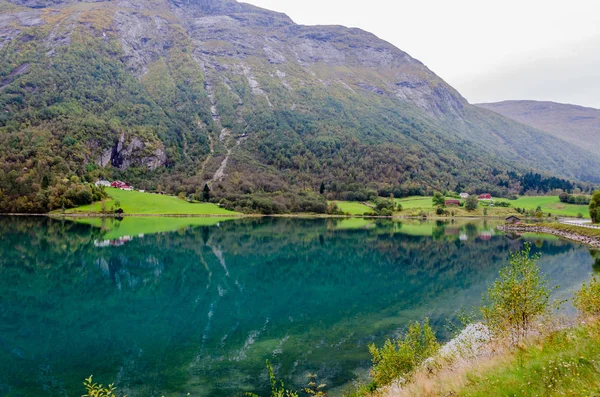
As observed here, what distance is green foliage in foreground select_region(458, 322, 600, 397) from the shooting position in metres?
8.27

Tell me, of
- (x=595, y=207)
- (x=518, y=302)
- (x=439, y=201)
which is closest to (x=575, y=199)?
(x=439, y=201)

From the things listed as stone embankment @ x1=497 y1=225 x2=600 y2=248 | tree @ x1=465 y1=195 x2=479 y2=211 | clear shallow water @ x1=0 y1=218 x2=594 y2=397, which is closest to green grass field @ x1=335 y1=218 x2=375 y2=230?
clear shallow water @ x1=0 y1=218 x2=594 y2=397

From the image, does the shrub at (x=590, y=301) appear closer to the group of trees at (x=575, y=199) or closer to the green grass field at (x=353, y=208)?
the green grass field at (x=353, y=208)

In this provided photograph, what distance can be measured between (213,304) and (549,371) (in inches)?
1100

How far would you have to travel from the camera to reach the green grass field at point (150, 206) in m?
128

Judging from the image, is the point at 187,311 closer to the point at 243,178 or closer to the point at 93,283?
the point at 93,283

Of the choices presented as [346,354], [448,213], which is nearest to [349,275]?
[346,354]

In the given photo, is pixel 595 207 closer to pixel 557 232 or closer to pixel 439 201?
pixel 557 232

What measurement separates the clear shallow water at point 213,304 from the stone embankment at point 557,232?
28.8 ft

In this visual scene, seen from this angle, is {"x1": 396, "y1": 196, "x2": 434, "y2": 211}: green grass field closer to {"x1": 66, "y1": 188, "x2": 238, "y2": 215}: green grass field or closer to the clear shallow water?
{"x1": 66, "y1": 188, "x2": 238, "y2": 215}: green grass field

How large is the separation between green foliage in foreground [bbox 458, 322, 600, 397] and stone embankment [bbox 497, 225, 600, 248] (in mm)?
72574

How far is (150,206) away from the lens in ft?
446

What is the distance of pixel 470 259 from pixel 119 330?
169ft

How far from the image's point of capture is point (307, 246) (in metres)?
72.1
